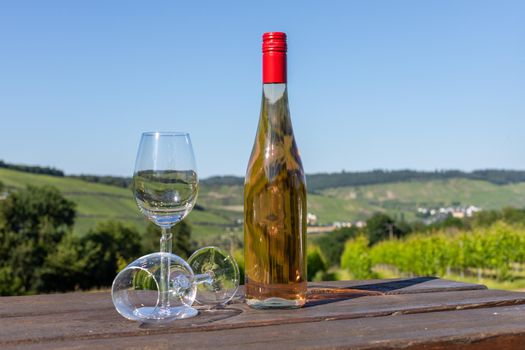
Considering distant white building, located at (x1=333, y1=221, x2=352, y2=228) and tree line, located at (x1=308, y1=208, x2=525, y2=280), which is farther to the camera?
distant white building, located at (x1=333, y1=221, x2=352, y2=228)

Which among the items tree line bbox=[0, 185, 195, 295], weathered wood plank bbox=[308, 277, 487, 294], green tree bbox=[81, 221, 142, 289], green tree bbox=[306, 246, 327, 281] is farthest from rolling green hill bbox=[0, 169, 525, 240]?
weathered wood plank bbox=[308, 277, 487, 294]

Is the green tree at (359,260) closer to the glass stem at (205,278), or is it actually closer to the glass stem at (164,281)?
the glass stem at (205,278)

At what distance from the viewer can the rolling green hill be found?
3972cm

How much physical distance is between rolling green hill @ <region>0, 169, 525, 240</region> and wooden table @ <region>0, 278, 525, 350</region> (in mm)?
32986

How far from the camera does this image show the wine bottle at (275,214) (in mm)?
1477

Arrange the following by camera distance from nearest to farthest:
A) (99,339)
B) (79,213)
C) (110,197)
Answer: (99,339) → (79,213) → (110,197)

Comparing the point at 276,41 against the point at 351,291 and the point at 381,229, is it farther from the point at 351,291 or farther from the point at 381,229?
the point at 381,229

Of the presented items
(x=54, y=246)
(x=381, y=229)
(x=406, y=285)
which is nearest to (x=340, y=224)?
(x=381, y=229)

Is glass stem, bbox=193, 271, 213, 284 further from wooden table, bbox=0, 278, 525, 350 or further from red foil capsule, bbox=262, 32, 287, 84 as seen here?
red foil capsule, bbox=262, 32, 287, 84

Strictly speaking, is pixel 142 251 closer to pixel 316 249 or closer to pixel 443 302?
pixel 316 249

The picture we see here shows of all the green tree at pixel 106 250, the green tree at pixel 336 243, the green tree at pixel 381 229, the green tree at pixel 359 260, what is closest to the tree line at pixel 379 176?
the green tree at pixel 106 250

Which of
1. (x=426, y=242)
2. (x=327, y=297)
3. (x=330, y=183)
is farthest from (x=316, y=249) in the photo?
(x=330, y=183)

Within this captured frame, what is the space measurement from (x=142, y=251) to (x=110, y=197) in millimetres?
11520

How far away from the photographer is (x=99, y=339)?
1.19m
